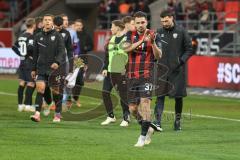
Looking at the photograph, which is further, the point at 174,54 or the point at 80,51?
the point at 80,51

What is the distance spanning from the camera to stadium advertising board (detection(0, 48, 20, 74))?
33.6m

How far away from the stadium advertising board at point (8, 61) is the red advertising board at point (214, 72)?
9089 millimetres

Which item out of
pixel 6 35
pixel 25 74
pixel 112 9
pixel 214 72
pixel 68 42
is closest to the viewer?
pixel 68 42

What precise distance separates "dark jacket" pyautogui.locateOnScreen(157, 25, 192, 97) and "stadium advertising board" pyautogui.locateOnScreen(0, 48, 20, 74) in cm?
1864

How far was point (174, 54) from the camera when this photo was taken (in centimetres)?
1550

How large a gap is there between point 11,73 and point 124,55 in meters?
17.3

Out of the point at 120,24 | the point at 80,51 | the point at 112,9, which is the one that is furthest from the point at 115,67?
the point at 112,9

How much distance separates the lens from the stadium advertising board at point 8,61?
33.6 meters

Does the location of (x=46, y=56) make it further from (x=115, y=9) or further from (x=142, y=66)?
(x=115, y=9)

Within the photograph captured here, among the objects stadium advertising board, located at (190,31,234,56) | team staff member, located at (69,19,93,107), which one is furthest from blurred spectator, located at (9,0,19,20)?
team staff member, located at (69,19,93,107)

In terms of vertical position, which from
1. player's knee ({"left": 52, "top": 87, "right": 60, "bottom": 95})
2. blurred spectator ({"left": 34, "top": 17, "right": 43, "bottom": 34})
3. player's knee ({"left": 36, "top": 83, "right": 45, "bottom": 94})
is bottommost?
player's knee ({"left": 52, "top": 87, "right": 60, "bottom": 95})

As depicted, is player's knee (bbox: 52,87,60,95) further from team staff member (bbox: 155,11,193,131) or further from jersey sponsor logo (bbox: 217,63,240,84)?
jersey sponsor logo (bbox: 217,63,240,84)

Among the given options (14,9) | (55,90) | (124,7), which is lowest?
(55,90)

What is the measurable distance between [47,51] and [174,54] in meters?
2.83
